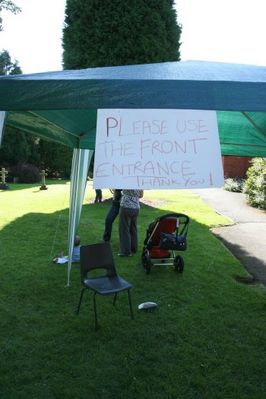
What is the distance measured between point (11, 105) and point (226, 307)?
4660 millimetres

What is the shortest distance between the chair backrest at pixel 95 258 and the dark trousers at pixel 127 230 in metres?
2.49

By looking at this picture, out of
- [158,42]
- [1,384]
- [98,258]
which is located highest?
[158,42]

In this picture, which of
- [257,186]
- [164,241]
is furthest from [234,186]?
[164,241]

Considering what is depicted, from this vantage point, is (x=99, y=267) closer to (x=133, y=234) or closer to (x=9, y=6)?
(x=133, y=234)

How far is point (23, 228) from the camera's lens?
11.7 metres

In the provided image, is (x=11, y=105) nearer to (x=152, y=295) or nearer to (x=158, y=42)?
(x=152, y=295)

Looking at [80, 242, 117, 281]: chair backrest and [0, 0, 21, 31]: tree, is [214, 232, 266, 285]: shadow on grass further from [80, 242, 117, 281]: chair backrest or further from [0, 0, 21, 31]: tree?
[0, 0, 21, 31]: tree

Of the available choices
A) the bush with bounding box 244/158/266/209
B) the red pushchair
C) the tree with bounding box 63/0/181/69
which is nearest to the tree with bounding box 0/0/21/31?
the tree with bounding box 63/0/181/69

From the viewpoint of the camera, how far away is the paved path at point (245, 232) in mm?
8883

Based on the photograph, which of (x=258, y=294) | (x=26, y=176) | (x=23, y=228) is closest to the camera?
(x=258, y=294)

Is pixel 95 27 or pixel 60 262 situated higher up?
pixel 95 27

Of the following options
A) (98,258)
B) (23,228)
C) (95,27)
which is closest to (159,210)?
(23,228)

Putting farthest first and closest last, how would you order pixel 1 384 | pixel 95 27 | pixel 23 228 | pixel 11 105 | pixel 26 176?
pixel 26 176, pixel 95 27, pixel 23 228, pixel 1 384, pixel 11 105

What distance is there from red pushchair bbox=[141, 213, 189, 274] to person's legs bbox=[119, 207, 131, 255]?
2.19ft
